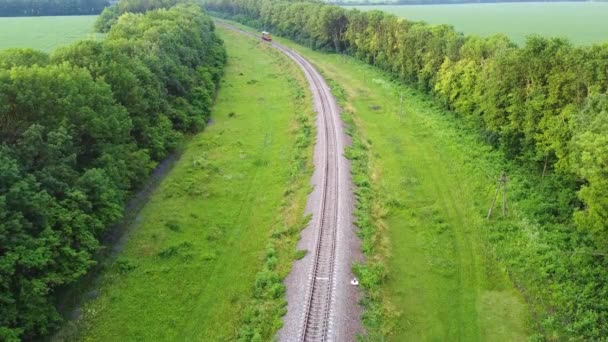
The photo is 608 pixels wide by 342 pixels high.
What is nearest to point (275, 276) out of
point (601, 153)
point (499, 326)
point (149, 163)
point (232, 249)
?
point (232, 249)

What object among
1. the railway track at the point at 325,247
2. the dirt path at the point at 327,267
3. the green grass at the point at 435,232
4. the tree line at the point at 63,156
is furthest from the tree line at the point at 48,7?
the dirt path at the point at 327,267

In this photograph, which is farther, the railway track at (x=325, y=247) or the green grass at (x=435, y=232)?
the green grass at (x=435, y=232)

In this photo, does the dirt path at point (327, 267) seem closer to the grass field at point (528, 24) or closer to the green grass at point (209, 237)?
the green grass at point (209, 237)

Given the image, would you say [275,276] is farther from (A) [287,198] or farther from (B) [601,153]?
(B) [601,153]

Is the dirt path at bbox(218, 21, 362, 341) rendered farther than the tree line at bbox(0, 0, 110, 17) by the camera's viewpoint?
No

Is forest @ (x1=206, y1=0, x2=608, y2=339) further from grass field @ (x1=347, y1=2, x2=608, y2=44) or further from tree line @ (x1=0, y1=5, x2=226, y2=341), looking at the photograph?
grass field @ (x1=347, y1=2, x2=608, y2=44)

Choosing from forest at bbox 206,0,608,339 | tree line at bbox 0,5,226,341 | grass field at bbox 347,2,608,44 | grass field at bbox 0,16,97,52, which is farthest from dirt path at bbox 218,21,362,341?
grass field at bbox 347,2,608,44
